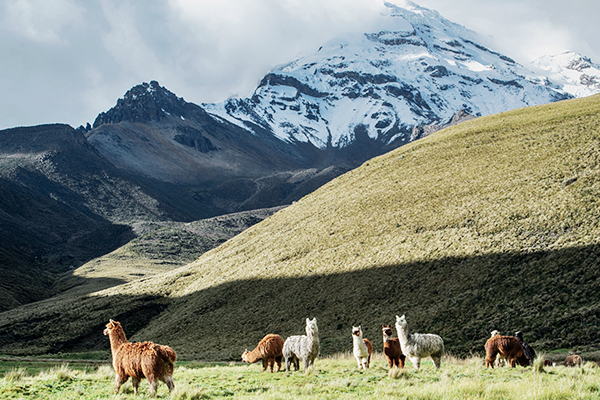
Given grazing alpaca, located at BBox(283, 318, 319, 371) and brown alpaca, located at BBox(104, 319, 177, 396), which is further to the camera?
grazing alpaca, located at BBox(283, 318, 319, 371)

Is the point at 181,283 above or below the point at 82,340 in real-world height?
above

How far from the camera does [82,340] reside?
166 ft

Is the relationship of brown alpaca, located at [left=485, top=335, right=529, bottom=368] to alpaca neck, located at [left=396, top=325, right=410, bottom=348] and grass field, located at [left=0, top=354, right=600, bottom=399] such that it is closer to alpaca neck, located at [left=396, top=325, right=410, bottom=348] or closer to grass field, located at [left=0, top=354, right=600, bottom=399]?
grass field, located at [left=0, top=354, right=600, bottom=399]

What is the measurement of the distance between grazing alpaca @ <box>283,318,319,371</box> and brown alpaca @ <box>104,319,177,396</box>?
Answer: 209 inches

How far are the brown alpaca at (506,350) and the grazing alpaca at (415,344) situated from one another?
1.81m

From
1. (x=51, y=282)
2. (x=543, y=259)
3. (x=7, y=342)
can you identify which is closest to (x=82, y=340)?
(x=7, y=342)

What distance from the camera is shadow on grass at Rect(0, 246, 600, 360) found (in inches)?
1021

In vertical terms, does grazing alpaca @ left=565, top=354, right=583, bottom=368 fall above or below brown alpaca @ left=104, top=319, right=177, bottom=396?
below

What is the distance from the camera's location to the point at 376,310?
1379 inches

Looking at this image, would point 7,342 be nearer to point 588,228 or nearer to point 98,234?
point 588,228

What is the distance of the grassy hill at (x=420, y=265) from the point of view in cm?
2877

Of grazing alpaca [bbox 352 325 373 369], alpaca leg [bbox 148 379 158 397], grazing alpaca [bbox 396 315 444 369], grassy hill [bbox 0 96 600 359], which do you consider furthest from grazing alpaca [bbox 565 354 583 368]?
alpaca leg [bbox 148 379 158 397]

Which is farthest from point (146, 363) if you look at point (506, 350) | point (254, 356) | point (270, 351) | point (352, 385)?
point (506, 350)

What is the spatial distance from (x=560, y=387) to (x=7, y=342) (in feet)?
194
